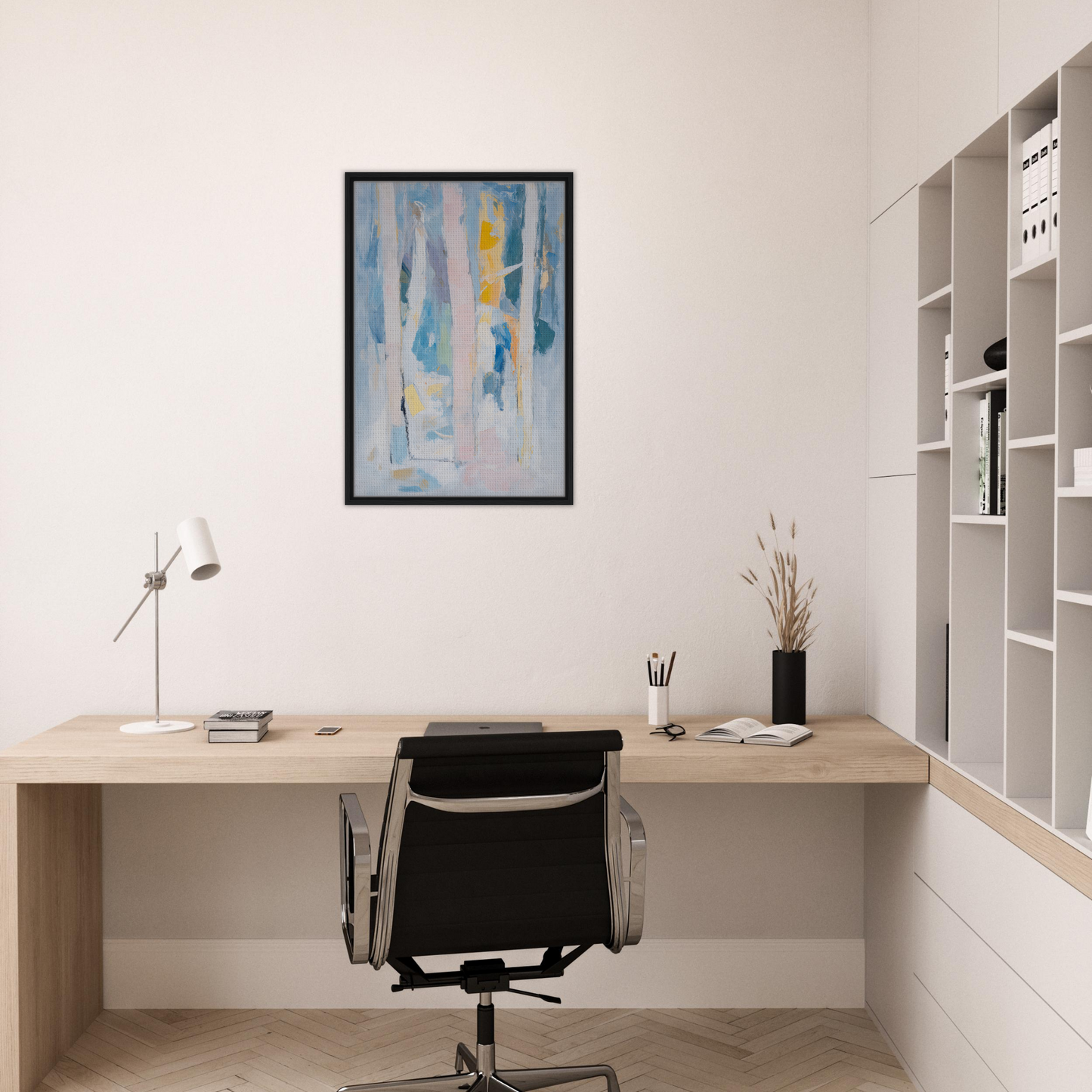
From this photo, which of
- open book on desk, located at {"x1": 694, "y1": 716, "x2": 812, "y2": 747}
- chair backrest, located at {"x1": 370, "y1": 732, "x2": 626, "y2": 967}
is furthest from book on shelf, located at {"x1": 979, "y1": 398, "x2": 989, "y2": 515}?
chair backrest, located at {"x1": 370, "y1": 732, "x2": 626, "y2": 967}

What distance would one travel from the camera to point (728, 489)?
291 centimetres

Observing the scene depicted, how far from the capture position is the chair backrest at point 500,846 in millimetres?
1840

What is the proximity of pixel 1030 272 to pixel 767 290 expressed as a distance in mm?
1037

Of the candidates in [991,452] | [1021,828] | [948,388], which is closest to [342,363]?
[948,388]

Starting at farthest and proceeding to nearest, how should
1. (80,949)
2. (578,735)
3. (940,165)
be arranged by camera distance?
(80,949) < (940,165) < (578,735)

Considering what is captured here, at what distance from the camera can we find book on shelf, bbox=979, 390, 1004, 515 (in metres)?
2.13

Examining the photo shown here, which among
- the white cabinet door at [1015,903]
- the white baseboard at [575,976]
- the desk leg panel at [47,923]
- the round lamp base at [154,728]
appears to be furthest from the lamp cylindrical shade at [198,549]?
the white cabinet door at [1015,903]

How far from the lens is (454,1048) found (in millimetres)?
2625

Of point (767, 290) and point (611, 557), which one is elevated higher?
point (767, 290)

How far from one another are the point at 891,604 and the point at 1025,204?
1.10 metres

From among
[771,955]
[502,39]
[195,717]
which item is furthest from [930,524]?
[195,717]

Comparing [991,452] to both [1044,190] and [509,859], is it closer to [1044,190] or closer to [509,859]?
[1044,190]

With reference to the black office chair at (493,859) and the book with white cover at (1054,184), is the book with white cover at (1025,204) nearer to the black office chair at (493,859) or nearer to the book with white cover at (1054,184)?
the book with white cover at (1054,184)

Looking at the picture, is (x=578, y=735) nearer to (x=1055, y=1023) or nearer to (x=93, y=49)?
(x=1055, y=1023)
